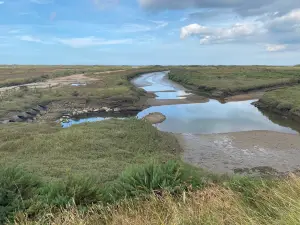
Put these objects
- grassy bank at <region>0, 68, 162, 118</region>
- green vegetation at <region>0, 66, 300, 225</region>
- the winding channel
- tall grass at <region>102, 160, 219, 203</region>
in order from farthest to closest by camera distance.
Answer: grassy bank at <region>0, 68, 162, 118</region> < the winding channel < tall grass at <region>102, 160, 219, 203</region> < green vegetation at <region>0, 66, 300, 225</region>

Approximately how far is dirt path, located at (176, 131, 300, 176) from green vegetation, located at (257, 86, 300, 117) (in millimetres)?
12970

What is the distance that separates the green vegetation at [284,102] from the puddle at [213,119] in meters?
2.21

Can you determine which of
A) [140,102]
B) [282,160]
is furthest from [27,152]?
[140,102]

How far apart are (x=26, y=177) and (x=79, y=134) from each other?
15.1 meters

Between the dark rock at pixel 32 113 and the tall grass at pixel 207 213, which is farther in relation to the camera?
the dark rock at pixel 32 113

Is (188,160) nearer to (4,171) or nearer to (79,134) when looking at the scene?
(79,134)

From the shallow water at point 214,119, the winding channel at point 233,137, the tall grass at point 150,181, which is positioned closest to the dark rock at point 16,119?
the shallow water at point 214,119

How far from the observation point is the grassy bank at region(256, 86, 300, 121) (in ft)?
145

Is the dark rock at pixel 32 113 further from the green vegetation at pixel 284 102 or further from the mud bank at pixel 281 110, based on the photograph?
the green vegetation at pixel 284 102

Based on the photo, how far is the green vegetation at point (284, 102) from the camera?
146ft

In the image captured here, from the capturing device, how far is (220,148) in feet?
89.8

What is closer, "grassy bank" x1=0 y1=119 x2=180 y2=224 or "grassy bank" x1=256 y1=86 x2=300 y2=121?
"grassy bank" x1=0 y1=119 x2=180 y2=224

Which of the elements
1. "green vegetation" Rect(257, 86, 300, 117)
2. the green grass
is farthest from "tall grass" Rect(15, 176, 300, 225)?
"green vegetation" Rect(257, 86, 300, 117)

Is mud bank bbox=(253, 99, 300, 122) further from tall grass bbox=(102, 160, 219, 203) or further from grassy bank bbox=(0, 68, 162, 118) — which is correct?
tall grass bbox=(102, 160, 219, 203)
